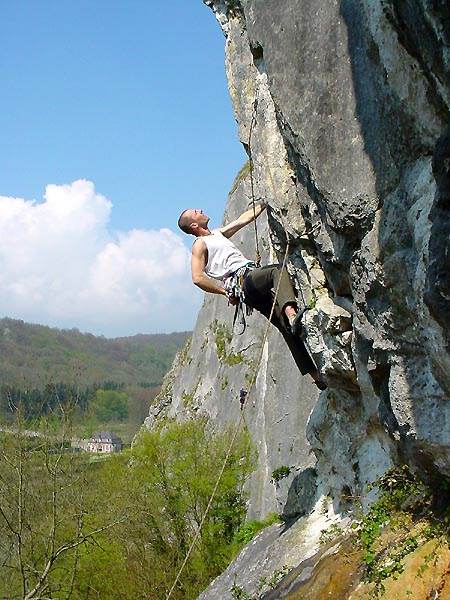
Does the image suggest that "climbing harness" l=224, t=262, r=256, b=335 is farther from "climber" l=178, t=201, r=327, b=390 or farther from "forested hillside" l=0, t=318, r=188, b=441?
"forested hillside" l=0, t=318, r=188, b=441

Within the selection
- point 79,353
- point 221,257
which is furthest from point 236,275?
point 79,353

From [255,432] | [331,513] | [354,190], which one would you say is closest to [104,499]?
[255,432]

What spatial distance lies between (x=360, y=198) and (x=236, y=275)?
234cm

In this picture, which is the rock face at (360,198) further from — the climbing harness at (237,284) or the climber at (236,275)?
the climbing harness at (237,284)

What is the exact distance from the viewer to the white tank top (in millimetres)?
8688

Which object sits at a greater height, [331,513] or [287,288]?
[287,288]

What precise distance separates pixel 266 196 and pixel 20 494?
437 inches

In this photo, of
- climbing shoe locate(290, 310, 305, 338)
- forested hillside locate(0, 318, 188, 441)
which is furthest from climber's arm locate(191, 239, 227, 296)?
forested hillside locate(0, 318, 188, 441)

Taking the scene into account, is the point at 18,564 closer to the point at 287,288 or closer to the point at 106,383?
the point at 287,288

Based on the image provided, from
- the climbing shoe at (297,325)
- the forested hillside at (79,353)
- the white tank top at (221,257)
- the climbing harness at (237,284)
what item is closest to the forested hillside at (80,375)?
the forested hillside at (79,353)

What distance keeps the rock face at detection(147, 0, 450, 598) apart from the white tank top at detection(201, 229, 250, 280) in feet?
2.40

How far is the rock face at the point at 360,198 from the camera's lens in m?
5.62

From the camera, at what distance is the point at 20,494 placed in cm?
1659

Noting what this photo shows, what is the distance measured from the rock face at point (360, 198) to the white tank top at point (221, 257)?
0.73m
